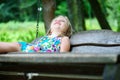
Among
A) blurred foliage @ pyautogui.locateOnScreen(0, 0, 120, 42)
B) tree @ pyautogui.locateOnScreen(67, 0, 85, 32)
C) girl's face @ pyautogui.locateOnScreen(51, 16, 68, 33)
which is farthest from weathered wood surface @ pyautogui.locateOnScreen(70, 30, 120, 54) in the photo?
blurred foliage @ pyautogui.locateOnScreen(0, 0, 120, 42)

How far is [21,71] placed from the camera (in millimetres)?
3131

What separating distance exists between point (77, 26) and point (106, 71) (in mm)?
3972

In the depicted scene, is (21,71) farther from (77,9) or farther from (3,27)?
(3,27)

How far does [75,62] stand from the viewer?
237 cm

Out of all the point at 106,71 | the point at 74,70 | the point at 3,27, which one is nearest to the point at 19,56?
the point at 74,70

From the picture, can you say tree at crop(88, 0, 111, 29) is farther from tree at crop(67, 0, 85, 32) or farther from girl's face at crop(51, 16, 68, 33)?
girl's face at crop(51, 16, 68, 33)

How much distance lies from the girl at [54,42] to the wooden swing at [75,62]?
0.10m

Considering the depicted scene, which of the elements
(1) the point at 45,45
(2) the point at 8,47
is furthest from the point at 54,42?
(2) the point at 8,47

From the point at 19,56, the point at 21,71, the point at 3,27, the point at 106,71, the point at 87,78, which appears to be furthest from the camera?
the point at 3,27

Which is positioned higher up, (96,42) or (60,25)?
(60,25)

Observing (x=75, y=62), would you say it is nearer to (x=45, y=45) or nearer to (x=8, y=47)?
(x=8, y=47)

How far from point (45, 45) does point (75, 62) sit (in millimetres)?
1379

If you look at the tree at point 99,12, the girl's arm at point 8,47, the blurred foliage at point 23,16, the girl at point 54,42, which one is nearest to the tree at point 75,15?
the tree at point 99,12

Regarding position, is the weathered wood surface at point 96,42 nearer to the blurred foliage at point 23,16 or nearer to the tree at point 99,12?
the tree at point 99,12
